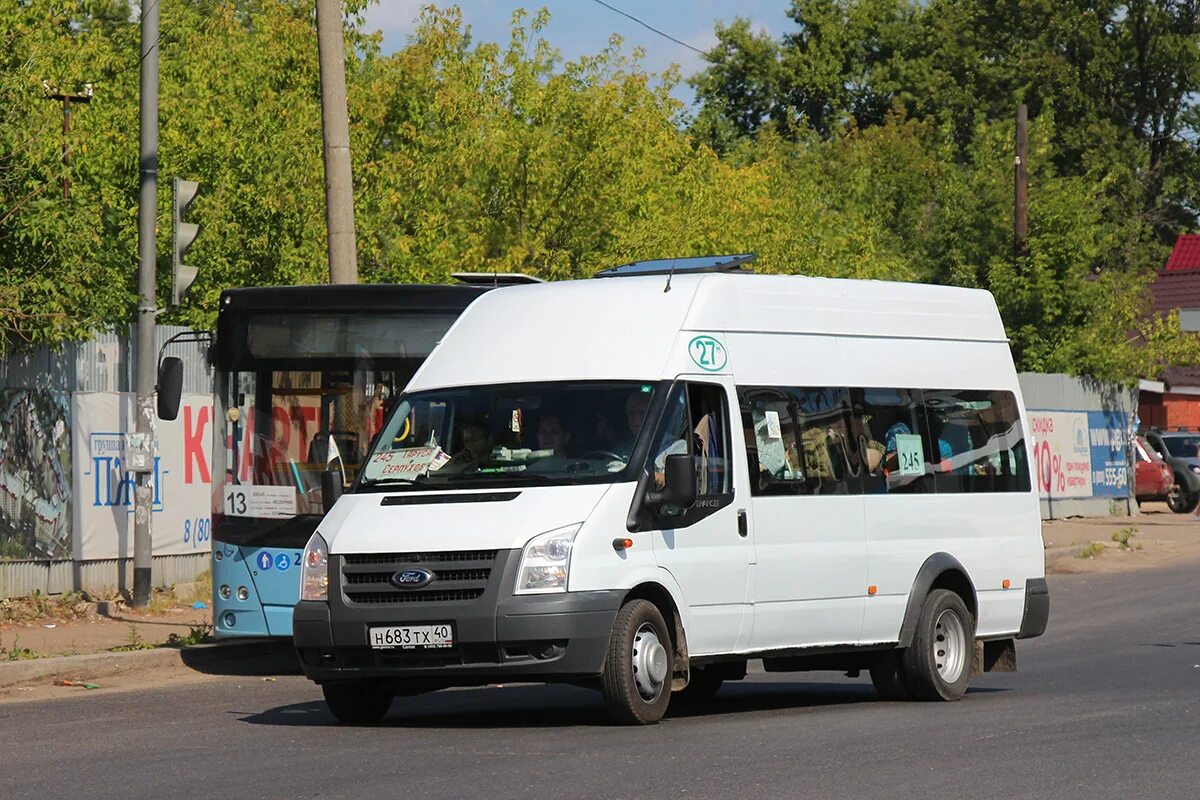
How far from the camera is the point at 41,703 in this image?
44.3 ft

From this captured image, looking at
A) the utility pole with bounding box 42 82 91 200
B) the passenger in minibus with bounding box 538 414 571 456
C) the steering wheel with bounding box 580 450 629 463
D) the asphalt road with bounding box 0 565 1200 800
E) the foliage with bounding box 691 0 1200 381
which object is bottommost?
the asphalt road with bounding box 0 565 1200 800

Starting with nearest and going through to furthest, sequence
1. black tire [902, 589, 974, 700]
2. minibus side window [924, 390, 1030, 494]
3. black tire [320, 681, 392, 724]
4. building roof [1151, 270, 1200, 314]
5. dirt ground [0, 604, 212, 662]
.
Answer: black tire [320, 681, 392, 724], black tire [902, 589, 974, 700], minibus side window [924, 390, 1030, 494], dirt ground [0, 604, 212, 662], building roof [1151, 270, 1200, 314]

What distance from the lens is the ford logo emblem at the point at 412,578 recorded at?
10.7 meters

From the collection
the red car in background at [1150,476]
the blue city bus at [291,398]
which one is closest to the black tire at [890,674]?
the blue city bus at [291,398]

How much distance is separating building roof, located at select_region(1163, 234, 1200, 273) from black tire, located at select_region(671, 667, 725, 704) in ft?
194

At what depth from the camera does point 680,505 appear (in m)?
11.1

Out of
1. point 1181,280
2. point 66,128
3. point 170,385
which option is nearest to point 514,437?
point 170,385

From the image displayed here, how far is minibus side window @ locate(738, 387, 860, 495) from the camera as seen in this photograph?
472 inches

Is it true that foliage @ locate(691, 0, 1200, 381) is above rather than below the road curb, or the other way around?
above

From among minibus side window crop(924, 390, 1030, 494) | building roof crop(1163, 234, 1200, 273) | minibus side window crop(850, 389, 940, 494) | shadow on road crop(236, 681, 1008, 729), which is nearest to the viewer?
shadow on road crop(236, 681, 1008, 729)

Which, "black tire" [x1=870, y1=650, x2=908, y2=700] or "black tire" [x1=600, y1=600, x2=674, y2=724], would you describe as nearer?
"black tire" [x1=600, y1=600, x2=674, y2=724]

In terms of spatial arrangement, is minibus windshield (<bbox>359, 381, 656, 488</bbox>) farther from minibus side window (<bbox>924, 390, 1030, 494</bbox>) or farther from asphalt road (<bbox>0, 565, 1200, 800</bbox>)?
minibus side window (<bbox>924, 390, 1030, 494</bbox>)

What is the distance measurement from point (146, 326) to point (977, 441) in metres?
8.91

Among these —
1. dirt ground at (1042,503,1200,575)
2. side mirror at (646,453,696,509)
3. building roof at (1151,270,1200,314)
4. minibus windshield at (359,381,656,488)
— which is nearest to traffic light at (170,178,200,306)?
minibus windshield at (359,381,656,488)
